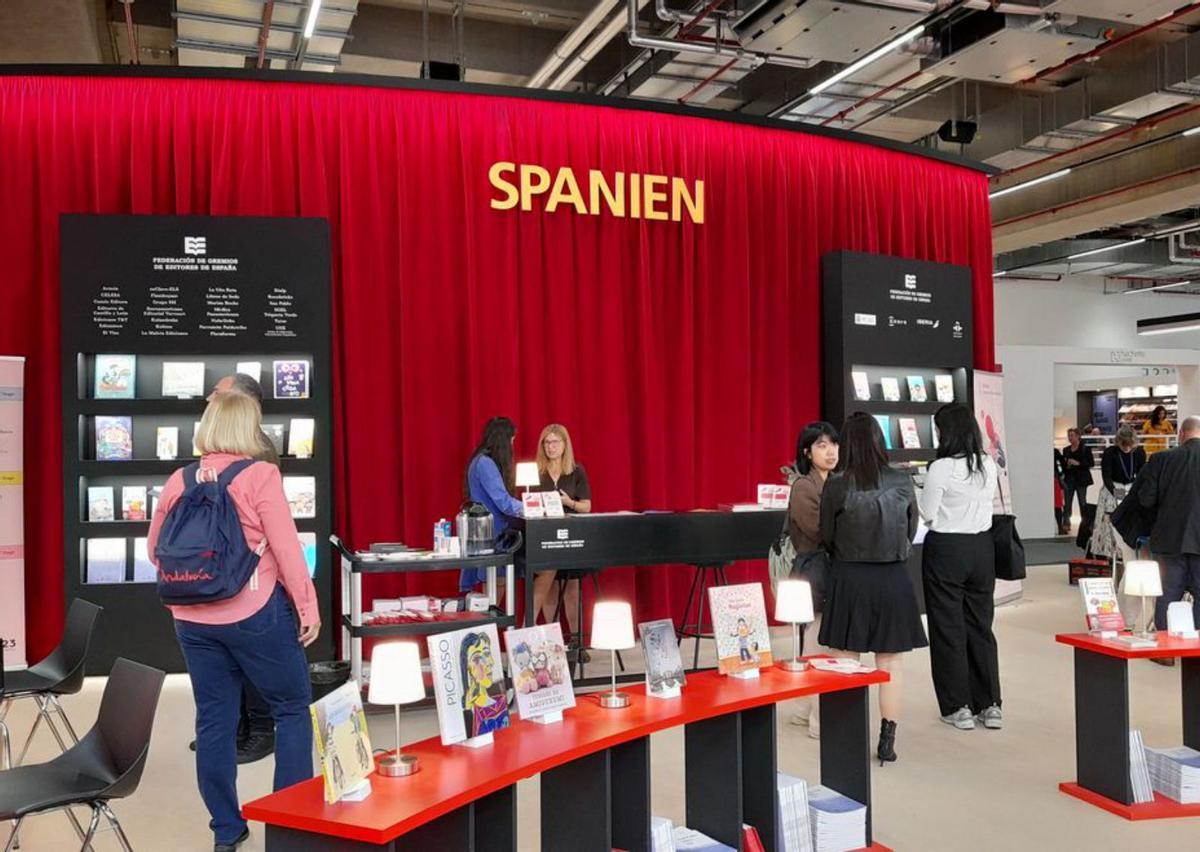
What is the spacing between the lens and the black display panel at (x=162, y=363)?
5844 millimetres

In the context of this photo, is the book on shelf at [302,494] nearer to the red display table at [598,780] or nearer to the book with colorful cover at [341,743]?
the red display table at [598,780]

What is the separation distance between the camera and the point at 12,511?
19.7 ft

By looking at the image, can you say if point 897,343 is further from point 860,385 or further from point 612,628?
point 612,628

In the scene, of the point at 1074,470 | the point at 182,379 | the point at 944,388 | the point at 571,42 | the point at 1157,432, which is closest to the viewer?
the point at 182,379

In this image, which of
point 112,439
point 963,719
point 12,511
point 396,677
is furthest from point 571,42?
point 396,677

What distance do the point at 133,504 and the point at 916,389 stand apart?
5.39m

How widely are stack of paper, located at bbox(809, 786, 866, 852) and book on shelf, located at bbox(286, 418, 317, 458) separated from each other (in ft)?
12.0

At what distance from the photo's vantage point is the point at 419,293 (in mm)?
6496

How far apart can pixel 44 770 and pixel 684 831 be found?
1.85 metres

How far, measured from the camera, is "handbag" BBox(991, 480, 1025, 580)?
498 centimetres

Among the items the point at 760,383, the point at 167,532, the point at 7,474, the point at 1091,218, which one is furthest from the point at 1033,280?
the point at 167,532

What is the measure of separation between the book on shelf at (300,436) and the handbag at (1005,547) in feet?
11.9

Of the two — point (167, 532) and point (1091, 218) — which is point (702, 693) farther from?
point (1091, 218)

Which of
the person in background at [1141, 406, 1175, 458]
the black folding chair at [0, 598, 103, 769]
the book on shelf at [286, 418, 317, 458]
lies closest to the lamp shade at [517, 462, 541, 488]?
the book on shelf at [286, 418, 317, 458]
